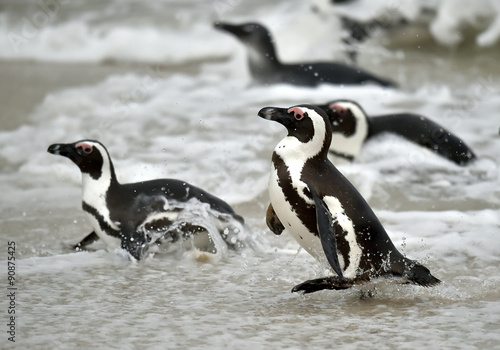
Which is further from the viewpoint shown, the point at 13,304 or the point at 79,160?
the point at 79,160

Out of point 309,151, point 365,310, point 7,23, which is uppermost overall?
point 7,23

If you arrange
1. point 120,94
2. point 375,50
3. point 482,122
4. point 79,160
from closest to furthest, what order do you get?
point 79,160 < point 482,122 < point 120,94 < point 375,50

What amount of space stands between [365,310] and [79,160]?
1.58 metres

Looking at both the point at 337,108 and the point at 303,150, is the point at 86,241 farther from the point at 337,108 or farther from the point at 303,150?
the point at 337,108

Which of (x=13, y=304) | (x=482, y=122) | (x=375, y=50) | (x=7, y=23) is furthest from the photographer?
→ (x=7, y=23)

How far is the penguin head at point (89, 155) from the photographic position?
4.09m

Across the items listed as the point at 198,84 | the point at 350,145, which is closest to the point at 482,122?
the point at 350,145

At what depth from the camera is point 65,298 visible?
333cm

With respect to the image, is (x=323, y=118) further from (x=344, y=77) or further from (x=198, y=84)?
(x=198, y=84)

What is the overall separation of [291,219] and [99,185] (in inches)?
44.6

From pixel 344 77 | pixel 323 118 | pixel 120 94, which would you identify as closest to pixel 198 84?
pixel 120 94

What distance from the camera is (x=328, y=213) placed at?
3.24 meters

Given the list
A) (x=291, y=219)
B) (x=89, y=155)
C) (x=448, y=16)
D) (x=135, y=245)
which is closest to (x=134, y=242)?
(x=135, y=245)

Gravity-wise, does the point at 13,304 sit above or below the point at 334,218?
below
